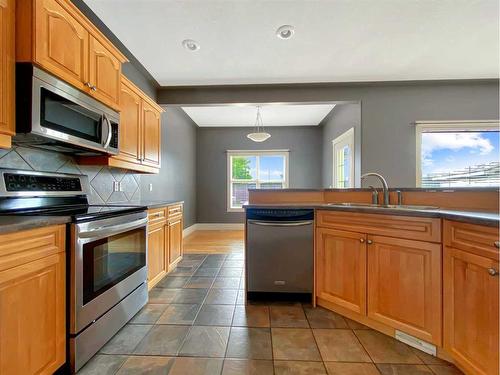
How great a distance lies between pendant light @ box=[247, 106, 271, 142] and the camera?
495 cm

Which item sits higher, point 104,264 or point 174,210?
point 174,210

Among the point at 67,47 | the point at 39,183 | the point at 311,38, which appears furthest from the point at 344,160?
the point at 39,183

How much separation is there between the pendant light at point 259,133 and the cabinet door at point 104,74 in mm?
3022

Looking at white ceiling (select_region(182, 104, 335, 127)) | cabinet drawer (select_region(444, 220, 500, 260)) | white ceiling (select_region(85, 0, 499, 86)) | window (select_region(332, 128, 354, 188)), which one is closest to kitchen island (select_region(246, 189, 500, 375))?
cabinet drawer (select_region(444, 220, 500, 260))

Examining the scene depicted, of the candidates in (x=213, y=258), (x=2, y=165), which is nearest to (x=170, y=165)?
(x=213, y=258)

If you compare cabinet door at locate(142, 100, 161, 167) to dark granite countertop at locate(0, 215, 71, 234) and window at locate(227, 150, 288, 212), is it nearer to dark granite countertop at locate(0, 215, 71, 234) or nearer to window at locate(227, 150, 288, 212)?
dark granite countertop at locate(0, 215, 71, 234)

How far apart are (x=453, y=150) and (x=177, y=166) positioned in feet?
15.7

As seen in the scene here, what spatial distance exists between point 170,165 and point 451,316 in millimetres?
4367

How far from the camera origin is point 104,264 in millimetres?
1677

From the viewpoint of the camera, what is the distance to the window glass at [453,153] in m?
3.79

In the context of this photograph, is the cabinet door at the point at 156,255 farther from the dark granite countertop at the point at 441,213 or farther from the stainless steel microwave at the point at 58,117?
the dark granite countertop at the point at 441,213

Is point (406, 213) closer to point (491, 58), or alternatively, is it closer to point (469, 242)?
point (469, 242)

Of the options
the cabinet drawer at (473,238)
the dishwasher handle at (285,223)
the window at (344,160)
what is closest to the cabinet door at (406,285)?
the cabinet drawer at (473,238)

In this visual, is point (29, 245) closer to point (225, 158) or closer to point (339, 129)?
point (339, 129)
